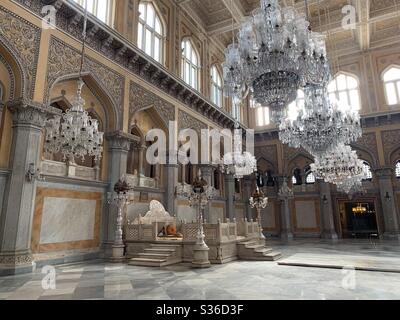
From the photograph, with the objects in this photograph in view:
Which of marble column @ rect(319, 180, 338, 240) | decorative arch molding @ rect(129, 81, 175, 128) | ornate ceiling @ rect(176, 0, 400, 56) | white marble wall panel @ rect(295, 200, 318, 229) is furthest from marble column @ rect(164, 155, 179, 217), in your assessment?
marble column @ rect(319, 180, 338, 240)

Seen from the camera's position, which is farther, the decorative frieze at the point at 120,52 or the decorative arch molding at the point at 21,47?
the decorative frieze at the point at 120,52

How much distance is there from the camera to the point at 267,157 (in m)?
18.8

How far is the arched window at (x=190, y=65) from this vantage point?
13.7 meters

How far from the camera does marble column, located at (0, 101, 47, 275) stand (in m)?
6.23

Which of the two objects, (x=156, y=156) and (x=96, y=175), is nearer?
(x=96, y=175)

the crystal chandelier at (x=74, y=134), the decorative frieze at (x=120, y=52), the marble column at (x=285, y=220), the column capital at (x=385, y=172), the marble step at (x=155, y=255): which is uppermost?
the decorative frieze at (x=120, y=52)

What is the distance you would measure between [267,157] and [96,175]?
12.2 metres

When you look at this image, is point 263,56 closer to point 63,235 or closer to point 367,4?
point 63,235

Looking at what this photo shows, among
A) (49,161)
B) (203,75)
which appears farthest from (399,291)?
(203,75)

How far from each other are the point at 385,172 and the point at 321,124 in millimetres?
9259

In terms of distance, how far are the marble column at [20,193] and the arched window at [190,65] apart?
25.2ft

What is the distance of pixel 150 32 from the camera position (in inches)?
461

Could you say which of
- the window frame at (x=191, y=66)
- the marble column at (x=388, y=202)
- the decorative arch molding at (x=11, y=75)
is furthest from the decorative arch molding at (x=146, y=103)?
the marble column at (x=388, y=202)

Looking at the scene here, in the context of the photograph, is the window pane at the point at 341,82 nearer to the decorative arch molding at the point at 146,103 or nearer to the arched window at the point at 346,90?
the arched window at the point at 346,90
